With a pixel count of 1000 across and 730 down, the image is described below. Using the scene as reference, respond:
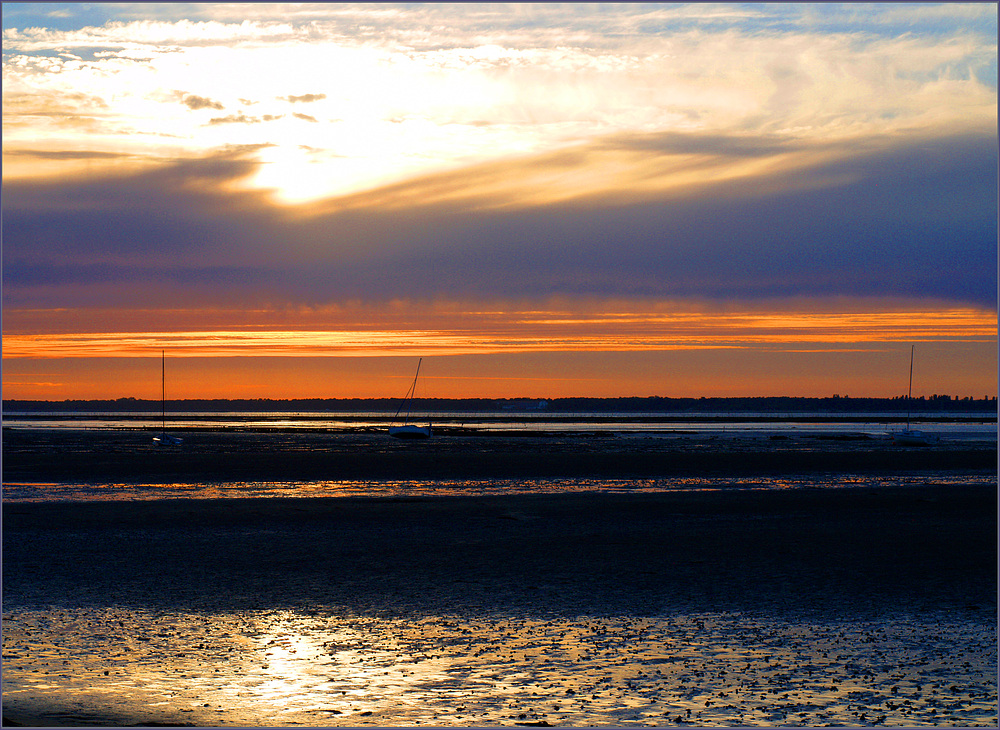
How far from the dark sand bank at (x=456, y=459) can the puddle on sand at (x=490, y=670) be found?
2577 centimetres

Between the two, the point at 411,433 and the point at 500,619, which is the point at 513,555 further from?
the point at 411,433

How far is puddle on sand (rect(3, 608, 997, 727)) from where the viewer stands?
9508mm

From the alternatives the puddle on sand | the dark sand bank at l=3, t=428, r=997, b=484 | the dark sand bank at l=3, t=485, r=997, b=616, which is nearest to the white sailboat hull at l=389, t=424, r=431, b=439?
the dark sand bank at l=3, t=428, r=997, b=484

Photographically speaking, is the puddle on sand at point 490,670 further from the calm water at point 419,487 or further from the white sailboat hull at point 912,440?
the white sailboat hull at point 912,440

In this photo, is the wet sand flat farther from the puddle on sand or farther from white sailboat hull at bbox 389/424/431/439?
white sailboat hull at bbox 389/424/431/439

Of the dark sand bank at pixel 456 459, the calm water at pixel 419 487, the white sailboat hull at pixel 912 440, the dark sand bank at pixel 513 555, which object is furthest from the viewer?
the white sailboat hull at pixel 912 440

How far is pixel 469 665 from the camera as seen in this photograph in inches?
445

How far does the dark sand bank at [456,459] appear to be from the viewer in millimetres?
40656

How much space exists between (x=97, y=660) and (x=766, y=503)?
22.2 m

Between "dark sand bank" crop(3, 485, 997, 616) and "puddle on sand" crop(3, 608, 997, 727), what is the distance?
127cm

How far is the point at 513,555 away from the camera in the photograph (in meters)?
19.2

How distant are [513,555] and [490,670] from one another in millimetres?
8157

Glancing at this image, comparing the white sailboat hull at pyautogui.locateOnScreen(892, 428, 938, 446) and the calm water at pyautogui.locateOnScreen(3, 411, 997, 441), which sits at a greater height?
the white sailboat hull at pyautogui.locateOnScreen(892, 428, 938, 446)

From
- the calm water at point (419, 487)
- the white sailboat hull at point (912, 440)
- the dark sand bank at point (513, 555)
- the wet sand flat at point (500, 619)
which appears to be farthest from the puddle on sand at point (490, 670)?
the white sailboat hull at point (912, 440)
